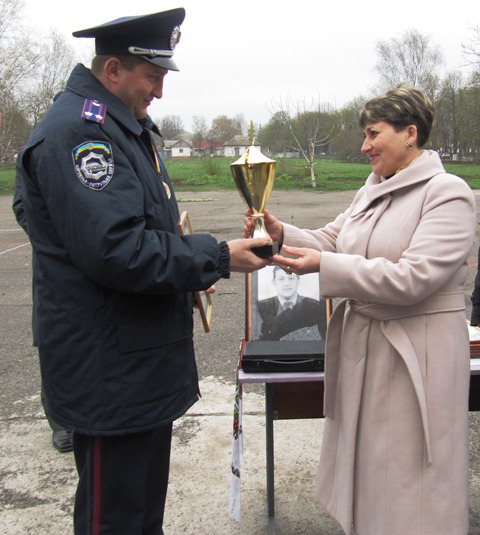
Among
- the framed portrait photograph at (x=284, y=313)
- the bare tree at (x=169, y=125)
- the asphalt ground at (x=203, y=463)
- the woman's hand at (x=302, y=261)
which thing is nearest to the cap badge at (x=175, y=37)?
the woman's hand at (x=302, y=261)

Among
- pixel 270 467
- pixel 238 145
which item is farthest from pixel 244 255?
pixel 238 145

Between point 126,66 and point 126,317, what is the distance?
81cm

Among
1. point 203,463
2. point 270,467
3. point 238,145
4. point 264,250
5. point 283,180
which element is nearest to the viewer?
point 264,250

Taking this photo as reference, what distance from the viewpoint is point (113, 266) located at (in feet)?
5.81

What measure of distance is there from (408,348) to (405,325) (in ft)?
0.29

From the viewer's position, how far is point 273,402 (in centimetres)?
298

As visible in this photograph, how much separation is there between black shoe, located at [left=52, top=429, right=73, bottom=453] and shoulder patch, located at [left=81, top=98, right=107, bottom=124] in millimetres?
2528

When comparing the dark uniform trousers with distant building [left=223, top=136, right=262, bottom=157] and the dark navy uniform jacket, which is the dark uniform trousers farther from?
distant building [left=223, top=136, right=262, bottom=157]

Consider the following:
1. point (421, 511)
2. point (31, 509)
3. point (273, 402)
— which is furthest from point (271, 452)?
point (31, 509)

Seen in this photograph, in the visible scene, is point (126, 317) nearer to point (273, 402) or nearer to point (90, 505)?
point (90, 505)

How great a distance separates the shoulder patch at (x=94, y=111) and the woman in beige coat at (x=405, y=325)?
820 mm

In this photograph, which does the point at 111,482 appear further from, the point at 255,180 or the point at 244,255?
the point at 255,180

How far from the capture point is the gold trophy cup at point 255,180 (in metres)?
2.32

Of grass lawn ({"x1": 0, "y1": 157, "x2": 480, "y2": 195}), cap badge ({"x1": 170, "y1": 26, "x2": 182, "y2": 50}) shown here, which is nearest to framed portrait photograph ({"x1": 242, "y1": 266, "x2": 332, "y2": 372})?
cap badge ({"x1": 170, "y1": 26, "x2": 182, "y2": 50})
